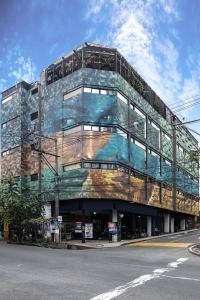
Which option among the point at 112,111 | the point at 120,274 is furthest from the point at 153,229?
the point at 120,274

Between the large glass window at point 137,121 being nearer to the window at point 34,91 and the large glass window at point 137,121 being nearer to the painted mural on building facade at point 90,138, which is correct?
the painted mural on building facade at point 90,138

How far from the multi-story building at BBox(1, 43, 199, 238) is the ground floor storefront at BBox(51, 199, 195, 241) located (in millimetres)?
132

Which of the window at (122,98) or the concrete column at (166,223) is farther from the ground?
the window at (122,98)

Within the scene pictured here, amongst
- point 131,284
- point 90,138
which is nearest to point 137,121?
point 90,138

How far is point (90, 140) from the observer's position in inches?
1911

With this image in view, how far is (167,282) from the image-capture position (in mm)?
14680

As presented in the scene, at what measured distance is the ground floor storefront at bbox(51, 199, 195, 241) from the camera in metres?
47.7

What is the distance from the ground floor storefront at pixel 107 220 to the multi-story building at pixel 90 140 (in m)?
0.13

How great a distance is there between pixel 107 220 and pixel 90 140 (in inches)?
475

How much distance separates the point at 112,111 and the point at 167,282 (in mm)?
36635

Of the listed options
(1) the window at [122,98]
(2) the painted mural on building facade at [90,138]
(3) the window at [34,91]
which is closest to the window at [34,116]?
(2) the painted mural on building facade at [90,138]

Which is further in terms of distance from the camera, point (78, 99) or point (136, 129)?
point (136, 129)

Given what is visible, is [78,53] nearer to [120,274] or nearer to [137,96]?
[137,96]

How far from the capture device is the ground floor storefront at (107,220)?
47.7 metres
